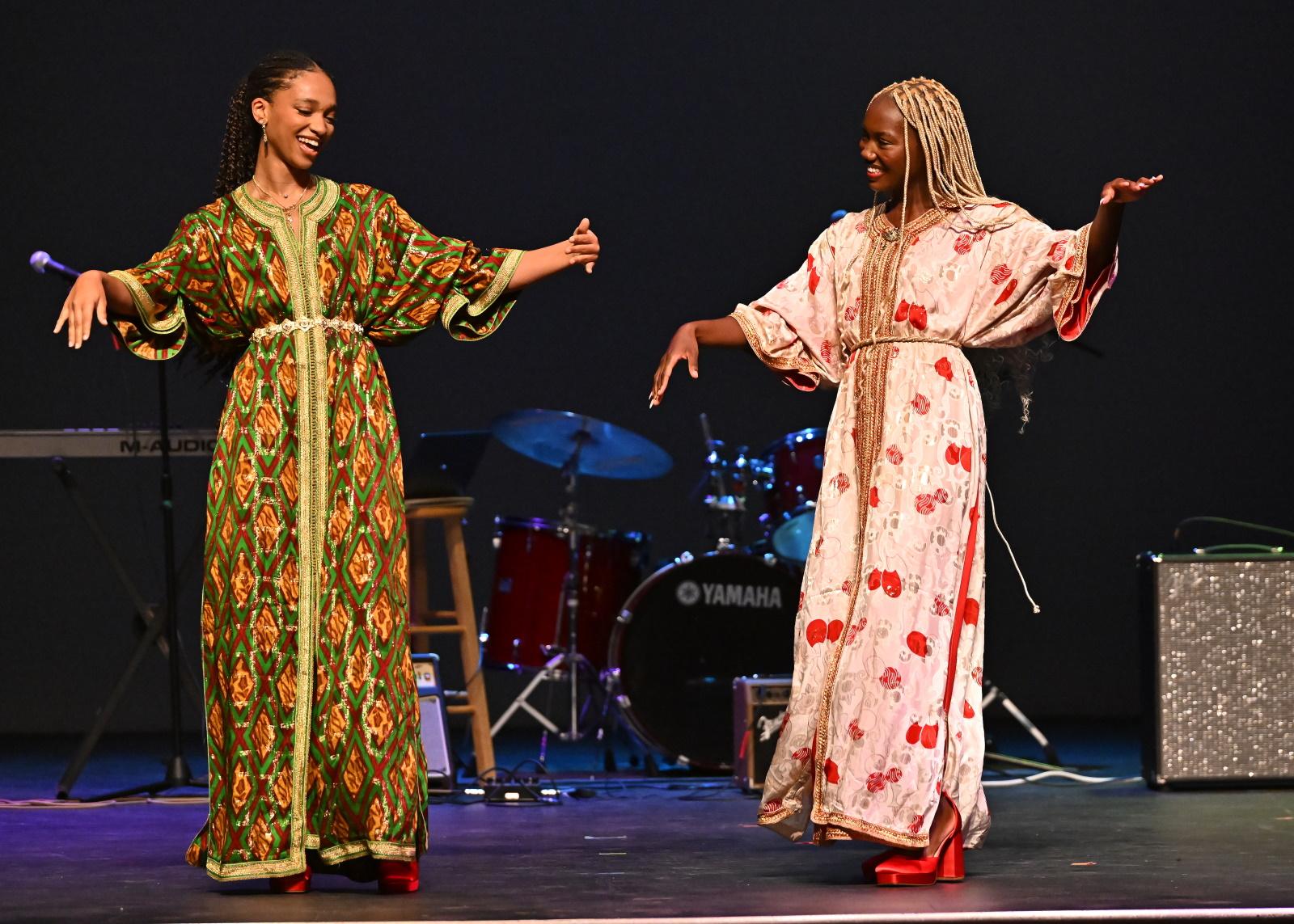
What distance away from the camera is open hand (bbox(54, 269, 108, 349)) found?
2.92 m

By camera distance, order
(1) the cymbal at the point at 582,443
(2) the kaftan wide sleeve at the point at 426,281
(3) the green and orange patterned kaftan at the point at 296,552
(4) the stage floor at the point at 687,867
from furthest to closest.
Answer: (1) the cymbal at the point at 582,443, (2) the kaftan wide sleeve at the point at 426,281, (3) the green and orange patterned kaftan at the point at 296,552, (4) the stage floor at the point at 687,867

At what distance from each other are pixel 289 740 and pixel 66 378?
474 cm

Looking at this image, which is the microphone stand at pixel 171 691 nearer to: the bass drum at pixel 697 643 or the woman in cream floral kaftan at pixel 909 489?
the bass drum at pixel 697 643

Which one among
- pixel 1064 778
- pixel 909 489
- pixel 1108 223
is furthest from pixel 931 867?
pixel 1064 778

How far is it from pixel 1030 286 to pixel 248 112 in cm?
154

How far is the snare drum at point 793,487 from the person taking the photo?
5.90 metres

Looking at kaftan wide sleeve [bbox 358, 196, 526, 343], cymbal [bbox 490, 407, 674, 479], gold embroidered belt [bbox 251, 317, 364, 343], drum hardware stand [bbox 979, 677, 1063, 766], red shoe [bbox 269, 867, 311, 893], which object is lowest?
drum hardware stand [bbox 979, 677, 1063, 766]

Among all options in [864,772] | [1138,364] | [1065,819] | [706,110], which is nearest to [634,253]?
[706,110]

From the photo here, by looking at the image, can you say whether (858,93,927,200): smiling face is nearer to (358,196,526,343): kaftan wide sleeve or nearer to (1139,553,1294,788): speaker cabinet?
(358,196,526,343): kaftan wide sleeve

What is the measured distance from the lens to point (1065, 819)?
14.1 feet

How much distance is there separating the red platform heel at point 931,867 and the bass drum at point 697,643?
8.76ft

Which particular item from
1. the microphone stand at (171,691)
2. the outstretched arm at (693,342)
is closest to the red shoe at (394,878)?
the outstretched arm at (693,342)

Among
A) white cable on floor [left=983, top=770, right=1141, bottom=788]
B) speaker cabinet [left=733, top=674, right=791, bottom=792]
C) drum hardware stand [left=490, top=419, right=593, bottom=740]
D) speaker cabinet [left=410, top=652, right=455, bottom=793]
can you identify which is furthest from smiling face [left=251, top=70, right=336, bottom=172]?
white cable on floor [left=983, top=770, right=1141, bottom=788]

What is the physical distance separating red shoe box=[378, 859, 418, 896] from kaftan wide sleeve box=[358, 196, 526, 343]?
100 cm
